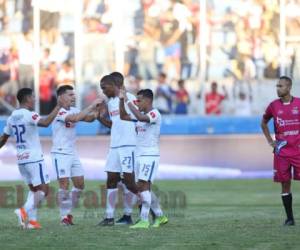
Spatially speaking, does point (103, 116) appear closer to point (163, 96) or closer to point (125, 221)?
point (125, 221)

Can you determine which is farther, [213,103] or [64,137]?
[213,103]

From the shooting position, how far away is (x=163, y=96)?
25609mm

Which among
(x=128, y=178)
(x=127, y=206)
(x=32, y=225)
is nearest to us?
(x=32, y=225)

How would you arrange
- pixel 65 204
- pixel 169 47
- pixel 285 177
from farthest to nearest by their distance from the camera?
pixel 169 47
pixel 65 204
pixel 285 177

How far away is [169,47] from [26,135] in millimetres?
12495

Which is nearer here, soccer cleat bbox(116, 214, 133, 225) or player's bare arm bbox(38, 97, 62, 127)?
player's bare arm bbox(38, 97, 62, 127)

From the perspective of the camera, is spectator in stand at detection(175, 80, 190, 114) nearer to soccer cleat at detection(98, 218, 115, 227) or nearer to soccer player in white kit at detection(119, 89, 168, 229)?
soccer player in white kit at detection(119, 89, 168, 229)

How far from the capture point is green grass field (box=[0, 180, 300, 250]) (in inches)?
443

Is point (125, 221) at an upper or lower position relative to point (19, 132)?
lower

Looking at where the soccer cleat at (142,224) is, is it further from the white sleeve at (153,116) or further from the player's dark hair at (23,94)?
the player's dark hair at (23,94)

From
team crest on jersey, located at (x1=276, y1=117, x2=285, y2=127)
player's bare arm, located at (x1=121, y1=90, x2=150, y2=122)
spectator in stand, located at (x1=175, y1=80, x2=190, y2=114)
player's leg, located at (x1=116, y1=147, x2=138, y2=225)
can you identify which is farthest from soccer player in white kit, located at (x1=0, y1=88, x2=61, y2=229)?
spectator in stand, located at (x1=175, y1=80, x2=190, y2=114)

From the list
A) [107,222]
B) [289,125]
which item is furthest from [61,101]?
[289,125]

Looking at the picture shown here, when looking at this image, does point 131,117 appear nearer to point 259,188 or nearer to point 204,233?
point 204,233

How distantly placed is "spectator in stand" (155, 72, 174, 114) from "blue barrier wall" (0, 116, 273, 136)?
0.47m
